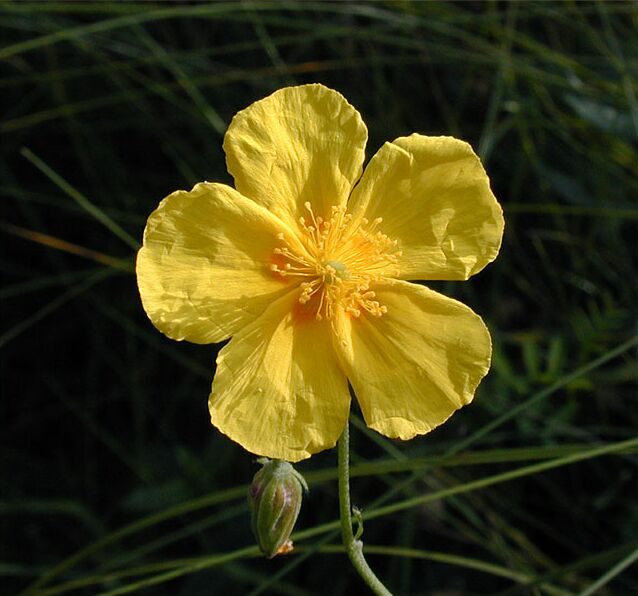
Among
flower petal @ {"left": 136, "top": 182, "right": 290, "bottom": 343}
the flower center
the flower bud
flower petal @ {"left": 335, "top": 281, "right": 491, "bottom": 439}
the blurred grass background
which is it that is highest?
flower petal @ {"left": 136, "top": 182, "right": 290, "bottom": 343}

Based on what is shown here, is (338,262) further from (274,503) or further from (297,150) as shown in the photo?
(274,503)

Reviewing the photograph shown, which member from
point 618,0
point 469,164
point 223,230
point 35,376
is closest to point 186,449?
point 35,376

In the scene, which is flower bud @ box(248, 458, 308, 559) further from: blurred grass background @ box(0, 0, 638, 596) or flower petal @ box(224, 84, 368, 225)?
blurred grass background @ box(0, 0, 638, 596)

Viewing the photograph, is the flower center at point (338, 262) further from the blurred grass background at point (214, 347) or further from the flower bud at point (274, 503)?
the blurred grass background at point (214, 347)

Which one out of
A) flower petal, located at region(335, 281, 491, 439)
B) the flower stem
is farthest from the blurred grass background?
the flower stem

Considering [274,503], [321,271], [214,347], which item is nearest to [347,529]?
[274,503]

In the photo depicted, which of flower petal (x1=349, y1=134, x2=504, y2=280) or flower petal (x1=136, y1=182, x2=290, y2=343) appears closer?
flower petal (x1=136, y1=182, x2=290, y2=343)
